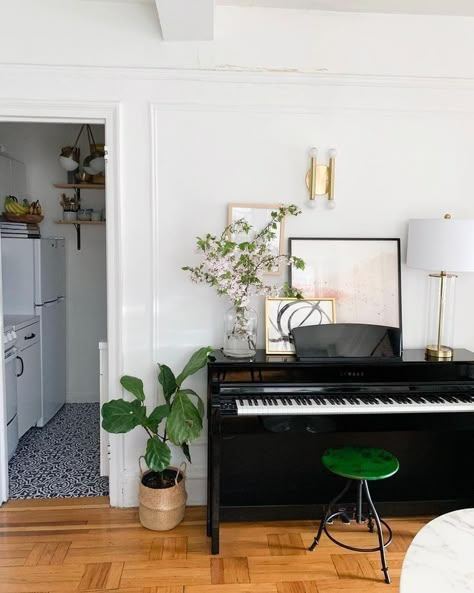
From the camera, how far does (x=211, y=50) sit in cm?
253

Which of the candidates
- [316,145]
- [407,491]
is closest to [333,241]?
[316,145]

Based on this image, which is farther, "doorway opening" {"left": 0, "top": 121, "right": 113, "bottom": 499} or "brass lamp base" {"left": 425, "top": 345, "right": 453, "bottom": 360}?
"doorway opening" {"left": 0, "top": 121, "right": 113, "bottom": 499}

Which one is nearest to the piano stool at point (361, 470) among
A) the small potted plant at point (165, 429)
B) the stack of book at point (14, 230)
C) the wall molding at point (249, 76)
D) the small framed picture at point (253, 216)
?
the small potted plant at point (165, 429)

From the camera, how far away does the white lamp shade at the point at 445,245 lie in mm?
2336

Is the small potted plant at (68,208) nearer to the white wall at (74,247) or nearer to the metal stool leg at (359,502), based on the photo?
the white wall at (74,247)

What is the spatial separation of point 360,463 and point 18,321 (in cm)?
249

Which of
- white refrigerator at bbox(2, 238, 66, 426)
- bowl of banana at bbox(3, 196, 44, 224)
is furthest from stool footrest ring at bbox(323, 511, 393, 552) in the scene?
bowl of banana at bbox(3, 196, 44, 224)

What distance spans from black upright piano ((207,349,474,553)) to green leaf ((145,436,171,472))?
226 millimetres

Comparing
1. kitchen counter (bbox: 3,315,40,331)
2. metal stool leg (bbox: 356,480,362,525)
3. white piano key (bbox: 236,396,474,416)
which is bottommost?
metal stool leg (bbox: 356,480,362,525)

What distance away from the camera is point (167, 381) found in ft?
8.13

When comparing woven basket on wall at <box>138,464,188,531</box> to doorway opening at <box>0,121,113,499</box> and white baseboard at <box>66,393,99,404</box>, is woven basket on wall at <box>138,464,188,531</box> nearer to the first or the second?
doorway opening at <box>0,121,113,499</box>

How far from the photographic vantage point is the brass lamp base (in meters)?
2.50

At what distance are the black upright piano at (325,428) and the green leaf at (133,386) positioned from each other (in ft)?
1.31

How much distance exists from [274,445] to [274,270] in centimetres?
94
